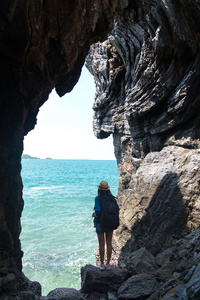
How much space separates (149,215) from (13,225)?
5.86 metres

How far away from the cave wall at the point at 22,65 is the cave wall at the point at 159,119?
5542mm

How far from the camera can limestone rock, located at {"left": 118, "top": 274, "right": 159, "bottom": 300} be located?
501cm

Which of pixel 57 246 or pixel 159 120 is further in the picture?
pixel 57 246

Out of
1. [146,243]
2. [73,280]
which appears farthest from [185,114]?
[73,280]

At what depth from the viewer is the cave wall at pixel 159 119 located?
849cm

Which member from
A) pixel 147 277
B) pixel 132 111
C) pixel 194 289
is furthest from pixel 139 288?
pixel 132 111

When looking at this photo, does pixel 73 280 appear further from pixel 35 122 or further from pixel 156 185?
pixel 35 122

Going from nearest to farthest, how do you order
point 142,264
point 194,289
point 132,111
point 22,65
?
point 194,289
point 22,65
point 142,264
point 132,111

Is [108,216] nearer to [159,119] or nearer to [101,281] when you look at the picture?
[101,281]

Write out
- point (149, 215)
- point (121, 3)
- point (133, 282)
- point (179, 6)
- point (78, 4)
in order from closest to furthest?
point (78, 4), point (133, 282), point (121, 3), point (149, 215), point (179, 6)

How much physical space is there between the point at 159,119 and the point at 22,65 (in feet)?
32.4

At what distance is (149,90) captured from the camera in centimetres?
1302

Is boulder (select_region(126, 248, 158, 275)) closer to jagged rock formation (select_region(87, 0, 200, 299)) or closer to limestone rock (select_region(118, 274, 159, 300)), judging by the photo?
limestone rock (select_region(118, 274, 159, 300))

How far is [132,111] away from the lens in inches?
565
